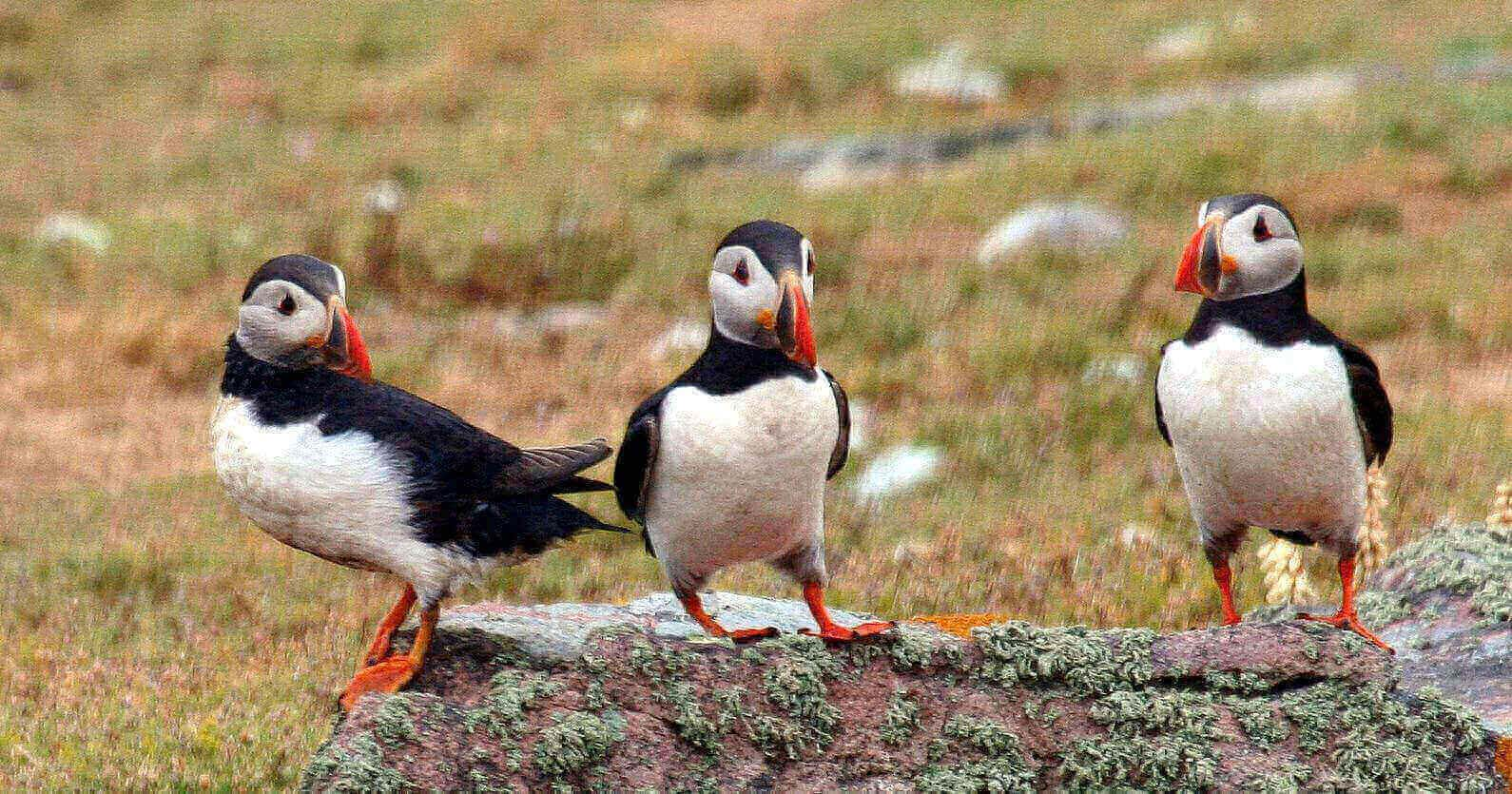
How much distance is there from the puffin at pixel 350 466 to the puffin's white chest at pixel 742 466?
558mm

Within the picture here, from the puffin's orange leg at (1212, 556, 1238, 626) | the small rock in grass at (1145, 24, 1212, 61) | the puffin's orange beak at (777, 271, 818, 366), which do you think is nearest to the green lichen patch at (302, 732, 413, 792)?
the puffin's orange beak at (777, 271, 818, 366)

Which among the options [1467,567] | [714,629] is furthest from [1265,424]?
[714,629]

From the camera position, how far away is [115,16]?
3091 centimetres

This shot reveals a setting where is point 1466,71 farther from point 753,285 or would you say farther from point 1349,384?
point 753,285

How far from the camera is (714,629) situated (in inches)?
235

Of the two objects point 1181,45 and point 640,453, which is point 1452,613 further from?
point 1181,45

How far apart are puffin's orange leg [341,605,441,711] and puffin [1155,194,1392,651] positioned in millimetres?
2619

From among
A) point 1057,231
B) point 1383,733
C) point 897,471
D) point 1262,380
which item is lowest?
point 897,471

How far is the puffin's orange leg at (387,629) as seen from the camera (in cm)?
577

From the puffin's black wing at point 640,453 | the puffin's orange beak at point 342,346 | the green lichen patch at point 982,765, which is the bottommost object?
the green lichen patch at point 982,765

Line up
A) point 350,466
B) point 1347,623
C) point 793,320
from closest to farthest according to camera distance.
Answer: point 793,320
point 350,466
point 1347,623

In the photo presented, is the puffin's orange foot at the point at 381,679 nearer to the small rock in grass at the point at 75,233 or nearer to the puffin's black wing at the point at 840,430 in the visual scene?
the puffin's black wing at the point at 840,430

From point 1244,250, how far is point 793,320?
1.62 metres

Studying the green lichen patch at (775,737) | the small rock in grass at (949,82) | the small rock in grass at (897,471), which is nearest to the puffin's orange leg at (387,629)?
the green lichen patch at (775,737)
